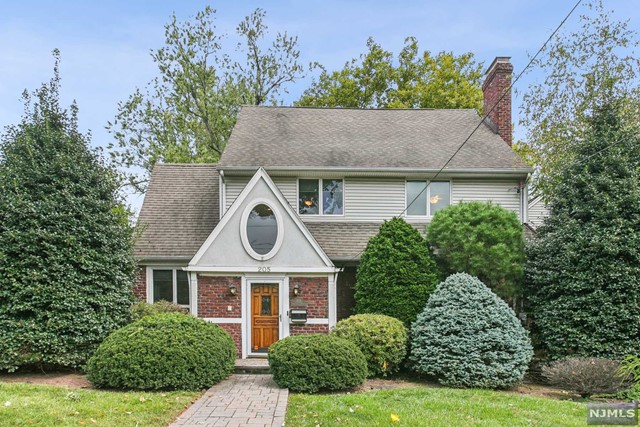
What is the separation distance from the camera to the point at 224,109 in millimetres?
24734

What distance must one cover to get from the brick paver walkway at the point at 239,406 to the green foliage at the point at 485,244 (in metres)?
5.70

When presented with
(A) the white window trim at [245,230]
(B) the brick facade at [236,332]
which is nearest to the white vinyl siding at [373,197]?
(A) the white window trim at [245,230]

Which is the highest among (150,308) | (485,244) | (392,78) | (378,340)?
(392,78)

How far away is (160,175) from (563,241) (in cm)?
1291

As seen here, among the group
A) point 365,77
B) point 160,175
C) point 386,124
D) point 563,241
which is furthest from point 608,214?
point 365,77

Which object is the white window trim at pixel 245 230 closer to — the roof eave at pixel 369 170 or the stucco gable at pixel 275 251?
the stucco gable at pixel 275 251

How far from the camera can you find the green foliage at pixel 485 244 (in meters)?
11.6

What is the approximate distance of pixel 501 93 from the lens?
1633cm

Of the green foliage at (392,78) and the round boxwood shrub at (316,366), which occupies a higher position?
the green foliage at (392,78)

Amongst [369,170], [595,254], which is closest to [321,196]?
[369,170]

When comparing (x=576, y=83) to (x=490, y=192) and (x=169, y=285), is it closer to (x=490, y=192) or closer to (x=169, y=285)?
(x=490, y=192)

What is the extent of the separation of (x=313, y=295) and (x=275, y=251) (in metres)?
1.55

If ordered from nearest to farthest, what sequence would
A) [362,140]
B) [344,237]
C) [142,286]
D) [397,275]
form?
[397,275] < [142,286] < [344,237] < [362,140]

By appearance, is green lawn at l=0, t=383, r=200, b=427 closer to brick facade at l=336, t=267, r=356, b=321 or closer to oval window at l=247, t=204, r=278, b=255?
oval window at l=247, t=204, r=278, b=255
